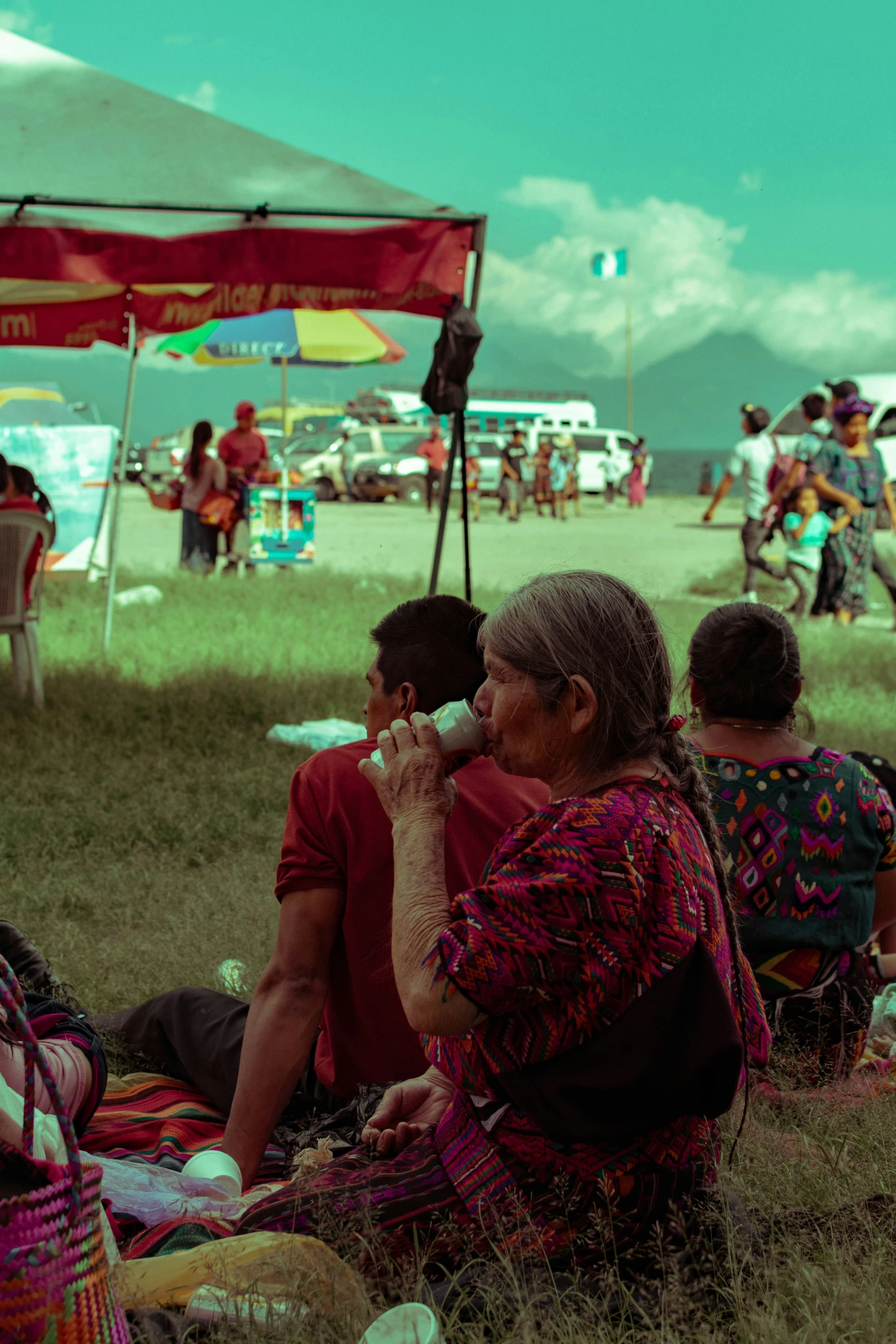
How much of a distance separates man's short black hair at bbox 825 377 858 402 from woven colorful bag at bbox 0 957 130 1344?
9.86m

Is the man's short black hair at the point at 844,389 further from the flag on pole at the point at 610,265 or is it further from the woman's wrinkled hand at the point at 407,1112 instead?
the flag on pole at the point at 610,265

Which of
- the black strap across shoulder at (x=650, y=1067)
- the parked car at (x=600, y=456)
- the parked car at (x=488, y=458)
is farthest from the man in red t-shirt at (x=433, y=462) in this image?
the black strap across shoulder at (x=650, y=1067)

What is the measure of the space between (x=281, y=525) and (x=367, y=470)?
18311mm

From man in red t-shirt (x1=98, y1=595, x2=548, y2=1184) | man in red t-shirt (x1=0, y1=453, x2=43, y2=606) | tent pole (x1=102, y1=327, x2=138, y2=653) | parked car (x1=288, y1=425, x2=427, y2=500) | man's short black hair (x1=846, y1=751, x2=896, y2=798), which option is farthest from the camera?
parked car (x1=288, y1=425, x2=427, y2=500)

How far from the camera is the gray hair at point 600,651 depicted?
1803mm

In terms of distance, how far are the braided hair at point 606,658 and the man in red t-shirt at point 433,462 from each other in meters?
24.9

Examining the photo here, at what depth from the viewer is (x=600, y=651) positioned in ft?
5.91

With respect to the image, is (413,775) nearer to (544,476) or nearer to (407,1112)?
(407,1112)

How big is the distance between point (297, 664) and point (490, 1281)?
7003 mm

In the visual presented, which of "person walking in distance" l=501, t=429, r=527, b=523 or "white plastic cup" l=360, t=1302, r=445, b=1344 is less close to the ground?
"person walking in distance" l=501, t=429, r=527, b=523

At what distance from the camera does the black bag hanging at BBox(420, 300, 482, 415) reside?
21.5ft

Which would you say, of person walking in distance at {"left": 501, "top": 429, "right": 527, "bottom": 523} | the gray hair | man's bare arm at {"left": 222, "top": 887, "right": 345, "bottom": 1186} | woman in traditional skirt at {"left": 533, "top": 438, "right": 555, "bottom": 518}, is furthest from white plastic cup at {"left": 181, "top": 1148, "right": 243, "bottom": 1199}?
woman in traditional skirt at {"left": 533, "top": 438, "right": 555, "bottom": 518}

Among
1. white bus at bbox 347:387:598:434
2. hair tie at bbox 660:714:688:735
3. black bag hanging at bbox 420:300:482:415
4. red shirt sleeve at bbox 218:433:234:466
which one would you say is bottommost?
hair tie at bbox 660:714:688:735

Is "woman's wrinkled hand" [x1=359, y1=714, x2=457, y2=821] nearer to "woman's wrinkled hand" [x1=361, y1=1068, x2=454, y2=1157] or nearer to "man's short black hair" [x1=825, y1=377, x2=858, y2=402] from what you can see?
"woman's wrinkled hand" [x1=361, y1=1068, x2=454, y2=1157]
